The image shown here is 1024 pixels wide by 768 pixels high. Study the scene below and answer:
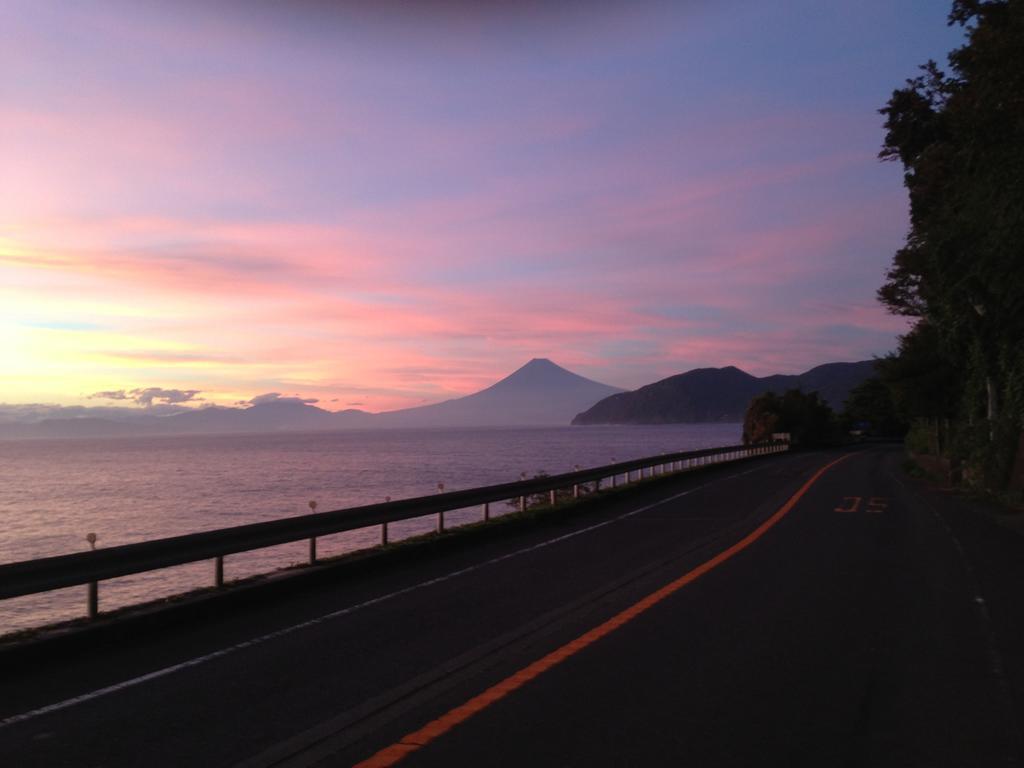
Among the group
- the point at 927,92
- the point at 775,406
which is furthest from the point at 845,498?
the point at 775,406

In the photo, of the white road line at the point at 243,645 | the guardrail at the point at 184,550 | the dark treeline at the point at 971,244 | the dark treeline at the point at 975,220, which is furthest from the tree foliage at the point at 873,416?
the white road line at the point at 243,645

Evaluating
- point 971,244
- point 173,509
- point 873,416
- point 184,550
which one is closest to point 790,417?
point 873,416

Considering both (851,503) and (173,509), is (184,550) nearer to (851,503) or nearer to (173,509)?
(851,503)

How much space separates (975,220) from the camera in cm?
1683

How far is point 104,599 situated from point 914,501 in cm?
2035

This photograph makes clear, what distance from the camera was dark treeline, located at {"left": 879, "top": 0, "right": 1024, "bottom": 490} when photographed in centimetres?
1533

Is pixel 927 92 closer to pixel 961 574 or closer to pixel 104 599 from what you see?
pixel 961 574

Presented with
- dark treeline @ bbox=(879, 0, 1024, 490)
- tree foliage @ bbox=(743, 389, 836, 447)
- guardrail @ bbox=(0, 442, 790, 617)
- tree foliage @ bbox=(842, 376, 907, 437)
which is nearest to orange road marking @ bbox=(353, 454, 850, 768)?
guardrail @ bbox=(0, 442, 790, 617)

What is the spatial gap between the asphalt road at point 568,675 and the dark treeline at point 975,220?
7.26 meters

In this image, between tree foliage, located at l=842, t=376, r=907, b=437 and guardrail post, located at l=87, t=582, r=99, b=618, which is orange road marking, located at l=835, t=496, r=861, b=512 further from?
tree foliage, located at l=842, t=376, r=907, b=437

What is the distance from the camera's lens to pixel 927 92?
95.2 ft

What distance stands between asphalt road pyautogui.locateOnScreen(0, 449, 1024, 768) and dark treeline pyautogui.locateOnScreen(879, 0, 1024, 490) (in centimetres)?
726

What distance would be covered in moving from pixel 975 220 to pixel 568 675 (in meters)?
14.0

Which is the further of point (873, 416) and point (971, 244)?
point (873, 416)
